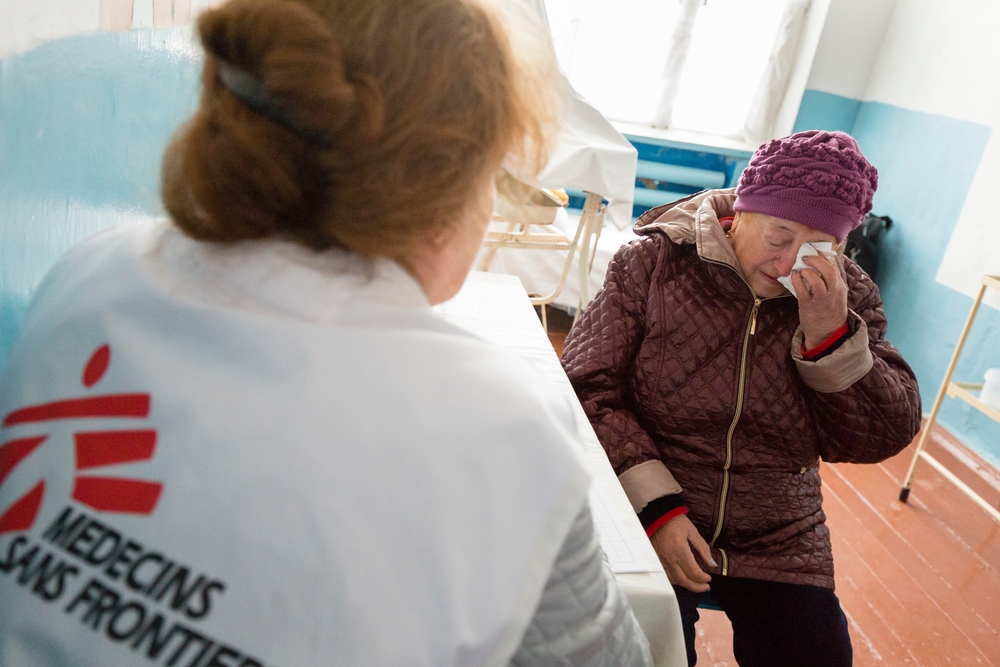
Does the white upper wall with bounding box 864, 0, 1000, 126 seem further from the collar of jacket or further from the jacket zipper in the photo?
the jacket zipper

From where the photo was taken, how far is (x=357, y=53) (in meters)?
0.54

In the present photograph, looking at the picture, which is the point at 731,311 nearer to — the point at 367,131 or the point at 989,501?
the point at 367,131

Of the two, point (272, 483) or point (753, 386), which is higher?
point (272, 483)

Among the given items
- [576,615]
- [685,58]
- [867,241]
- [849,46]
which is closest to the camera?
[576,615]

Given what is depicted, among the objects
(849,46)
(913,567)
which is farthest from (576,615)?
(849,46)

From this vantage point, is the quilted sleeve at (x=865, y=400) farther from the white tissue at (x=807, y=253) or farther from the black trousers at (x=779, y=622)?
the black trousers at (x=779, y=622)

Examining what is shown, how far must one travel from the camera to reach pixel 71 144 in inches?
30.7

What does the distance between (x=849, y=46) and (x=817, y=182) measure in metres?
3.57

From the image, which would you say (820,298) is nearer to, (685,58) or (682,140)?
(682,140)

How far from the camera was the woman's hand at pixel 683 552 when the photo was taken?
4.19 feet

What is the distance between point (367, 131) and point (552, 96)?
0.78 feet

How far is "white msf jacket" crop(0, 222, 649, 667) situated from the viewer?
0.46 meters

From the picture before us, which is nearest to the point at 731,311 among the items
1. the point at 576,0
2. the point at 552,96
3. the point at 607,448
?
the point at 607,448

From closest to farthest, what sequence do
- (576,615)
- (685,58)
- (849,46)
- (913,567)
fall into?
1. (576,615)
2. (913,567)
3. (849,46)
4. (685,58)
